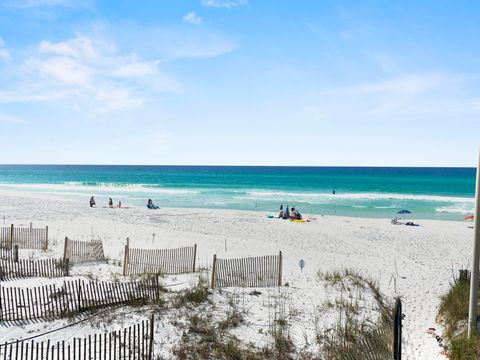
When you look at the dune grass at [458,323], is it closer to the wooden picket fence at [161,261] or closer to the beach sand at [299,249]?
the beach sand at [299,249]

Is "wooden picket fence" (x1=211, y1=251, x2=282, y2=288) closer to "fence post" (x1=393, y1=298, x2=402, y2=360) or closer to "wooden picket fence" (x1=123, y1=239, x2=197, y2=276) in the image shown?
"wooden picket fence" (x1=123, y1=239, x2=197, y2=276)

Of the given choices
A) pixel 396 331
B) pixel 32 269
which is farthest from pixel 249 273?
pixel 396 331

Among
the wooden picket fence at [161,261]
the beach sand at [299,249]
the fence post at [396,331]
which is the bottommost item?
the beach sand at [299,249]

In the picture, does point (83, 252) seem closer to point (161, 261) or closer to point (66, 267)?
point (66, 267)

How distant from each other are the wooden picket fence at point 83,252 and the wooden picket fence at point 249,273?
575 cm

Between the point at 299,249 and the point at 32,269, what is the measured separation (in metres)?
14.5

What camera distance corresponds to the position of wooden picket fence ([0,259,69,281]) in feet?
46.9

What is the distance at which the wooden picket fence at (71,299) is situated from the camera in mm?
10625

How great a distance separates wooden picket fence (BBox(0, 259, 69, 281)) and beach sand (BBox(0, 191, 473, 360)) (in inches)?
25.1

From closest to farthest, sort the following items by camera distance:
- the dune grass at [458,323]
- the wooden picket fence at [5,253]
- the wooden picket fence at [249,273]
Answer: the dune grass at [458,323], the wooden picket fence at [249,273], the wooden picket fence at [5,253]

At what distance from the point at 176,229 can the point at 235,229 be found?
4.51 m

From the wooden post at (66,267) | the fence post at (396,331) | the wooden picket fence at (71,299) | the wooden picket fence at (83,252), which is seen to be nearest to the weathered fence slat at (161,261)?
the wooden picket fence at (83,252)

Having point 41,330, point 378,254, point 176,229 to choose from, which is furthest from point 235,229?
point 41,330

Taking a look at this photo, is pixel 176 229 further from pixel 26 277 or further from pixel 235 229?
pixel 26 277
